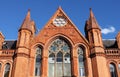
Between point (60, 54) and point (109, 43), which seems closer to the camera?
point (60, 54)

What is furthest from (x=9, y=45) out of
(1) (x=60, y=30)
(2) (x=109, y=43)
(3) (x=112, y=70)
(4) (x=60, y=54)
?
(3) (x=112, y=70)

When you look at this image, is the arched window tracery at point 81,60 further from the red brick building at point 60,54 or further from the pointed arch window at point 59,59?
the pointed arch window at point 59,59

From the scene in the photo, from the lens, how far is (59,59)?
24.1m

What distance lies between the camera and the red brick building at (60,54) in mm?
22703

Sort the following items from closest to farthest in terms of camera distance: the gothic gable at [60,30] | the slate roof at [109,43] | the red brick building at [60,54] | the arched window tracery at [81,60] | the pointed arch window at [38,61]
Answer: the red brick building at [60,54] → the arched window tracery at [81,60] → the pointed arch window at [38,61] → the gothic gable at [60,30] → the slate roof at [109,43]

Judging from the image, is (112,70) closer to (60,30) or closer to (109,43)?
(109,43)

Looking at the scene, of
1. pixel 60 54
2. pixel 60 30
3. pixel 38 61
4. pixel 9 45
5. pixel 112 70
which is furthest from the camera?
pixel 9 45

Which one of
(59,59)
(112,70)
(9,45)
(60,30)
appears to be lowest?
(112,70)

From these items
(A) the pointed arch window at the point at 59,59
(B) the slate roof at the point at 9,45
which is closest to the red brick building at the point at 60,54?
(A) the pointed arch window at the point at 59,59

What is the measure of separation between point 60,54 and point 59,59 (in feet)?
2.29

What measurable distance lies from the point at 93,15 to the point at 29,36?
9358 mm

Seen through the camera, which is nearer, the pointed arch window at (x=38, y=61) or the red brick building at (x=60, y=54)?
the red brick building at (x=60, y=54)

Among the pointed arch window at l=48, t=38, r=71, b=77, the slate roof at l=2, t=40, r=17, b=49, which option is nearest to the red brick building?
the pointed arch window at l=48, t=38, r=71, b=77

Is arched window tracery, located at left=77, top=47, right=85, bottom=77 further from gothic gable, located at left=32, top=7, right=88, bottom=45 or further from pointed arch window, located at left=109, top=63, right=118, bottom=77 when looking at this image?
pointed arch window, located at left=109, top=63, right=118, bottom=77
